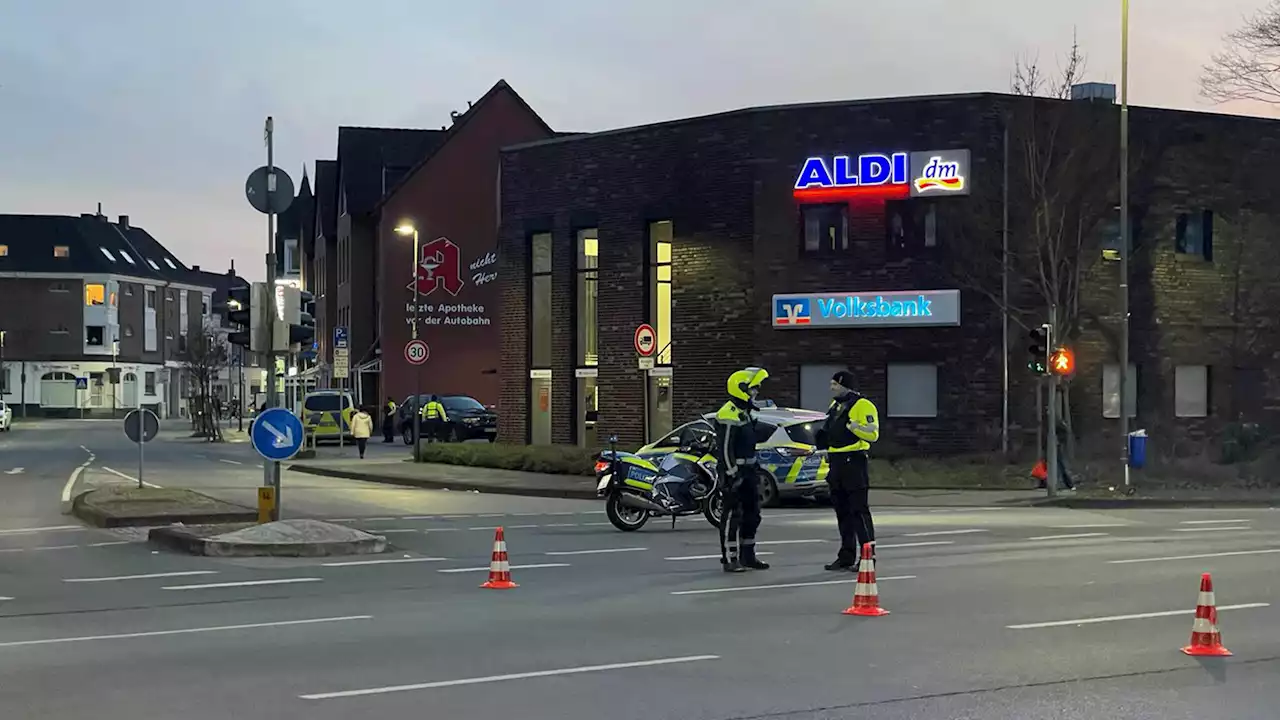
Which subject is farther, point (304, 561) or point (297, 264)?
point (297, 264)

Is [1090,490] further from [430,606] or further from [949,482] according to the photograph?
[430,606]

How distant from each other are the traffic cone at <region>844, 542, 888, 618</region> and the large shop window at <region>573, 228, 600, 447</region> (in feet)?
88.6

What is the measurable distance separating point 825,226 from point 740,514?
20404mm

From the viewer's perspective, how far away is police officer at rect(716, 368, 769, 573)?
48.1ft

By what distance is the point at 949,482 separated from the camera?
28.5 meters

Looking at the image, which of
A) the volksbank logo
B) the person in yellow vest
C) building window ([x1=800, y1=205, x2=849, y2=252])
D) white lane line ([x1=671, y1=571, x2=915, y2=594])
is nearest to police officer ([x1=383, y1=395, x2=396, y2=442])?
the person in yellow vest

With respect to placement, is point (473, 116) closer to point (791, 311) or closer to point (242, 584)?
point (791, 311)

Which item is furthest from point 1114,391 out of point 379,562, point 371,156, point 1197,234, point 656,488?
point 371,156

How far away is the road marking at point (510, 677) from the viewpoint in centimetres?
841

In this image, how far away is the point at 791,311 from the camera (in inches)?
1345

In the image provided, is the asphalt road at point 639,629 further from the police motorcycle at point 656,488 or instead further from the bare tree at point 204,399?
the bare tree at point 204,399

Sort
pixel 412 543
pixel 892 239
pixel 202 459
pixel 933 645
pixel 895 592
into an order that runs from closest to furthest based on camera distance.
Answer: pixel 933 645 < pixel 895 592 < pixel 412 543 < pixel 892 239 < pixel 202 459

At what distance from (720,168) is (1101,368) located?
978 cm

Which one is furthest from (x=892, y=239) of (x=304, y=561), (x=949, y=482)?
(x=304, y=561)
